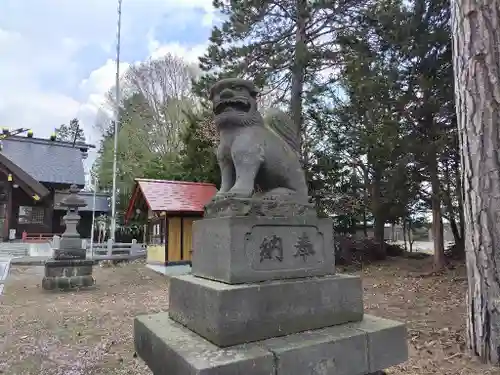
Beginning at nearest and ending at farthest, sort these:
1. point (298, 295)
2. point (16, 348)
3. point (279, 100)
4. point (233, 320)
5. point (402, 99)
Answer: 1. point (233, 320)
2. point (298, 295)
3. point (16, 348)
4. point (402, 99)
5. point (279, 100)

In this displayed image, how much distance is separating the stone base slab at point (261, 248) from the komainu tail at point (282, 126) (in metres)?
0.81

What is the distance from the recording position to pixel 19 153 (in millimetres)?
25500

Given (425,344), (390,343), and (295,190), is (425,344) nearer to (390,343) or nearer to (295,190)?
(390,343)

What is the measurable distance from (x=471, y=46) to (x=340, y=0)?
7882mm

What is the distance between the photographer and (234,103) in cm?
305

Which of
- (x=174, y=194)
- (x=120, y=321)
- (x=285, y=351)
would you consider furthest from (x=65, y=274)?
(x=285, y=351)

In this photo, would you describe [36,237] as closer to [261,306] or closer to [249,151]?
[249,151]

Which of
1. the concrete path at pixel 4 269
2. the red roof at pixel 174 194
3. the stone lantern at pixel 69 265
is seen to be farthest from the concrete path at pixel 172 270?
the concrete path at pixel 4 269

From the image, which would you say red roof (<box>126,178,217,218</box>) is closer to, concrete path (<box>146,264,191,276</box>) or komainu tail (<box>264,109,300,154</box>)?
concrete path (<box>146,264,191,276</box>)

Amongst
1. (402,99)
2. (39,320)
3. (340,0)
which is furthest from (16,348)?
(340,0)

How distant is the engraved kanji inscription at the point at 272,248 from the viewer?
2.75 metres

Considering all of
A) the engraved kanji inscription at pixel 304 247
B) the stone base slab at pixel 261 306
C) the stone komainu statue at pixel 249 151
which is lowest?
the stone base slab at pixel 261 306

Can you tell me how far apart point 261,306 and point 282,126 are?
1.70 meters

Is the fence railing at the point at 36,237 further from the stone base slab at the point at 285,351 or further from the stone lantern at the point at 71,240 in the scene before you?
the stone base slab at the point at 285,351
